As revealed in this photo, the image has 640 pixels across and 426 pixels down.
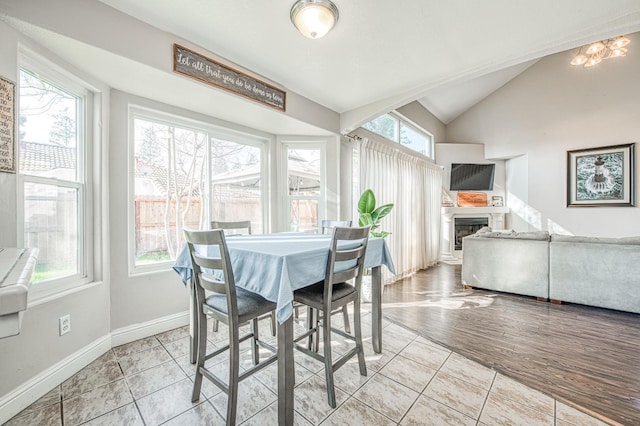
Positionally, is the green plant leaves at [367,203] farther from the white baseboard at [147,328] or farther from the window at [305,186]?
the white baseboard at [147,328]

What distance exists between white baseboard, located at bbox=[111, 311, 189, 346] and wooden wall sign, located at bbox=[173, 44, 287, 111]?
2208 mm

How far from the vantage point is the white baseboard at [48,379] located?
4.91 feet

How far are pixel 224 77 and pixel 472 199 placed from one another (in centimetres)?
587

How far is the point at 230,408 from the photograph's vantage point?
1373 millimetres

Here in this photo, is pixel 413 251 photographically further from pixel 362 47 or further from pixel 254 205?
pixel 362 47

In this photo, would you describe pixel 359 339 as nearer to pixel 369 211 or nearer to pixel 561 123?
pixel 369 211

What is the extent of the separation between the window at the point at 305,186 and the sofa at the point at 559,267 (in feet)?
7.57

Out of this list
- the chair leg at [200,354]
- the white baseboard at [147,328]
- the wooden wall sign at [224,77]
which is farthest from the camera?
the white baseboard at [147,328]

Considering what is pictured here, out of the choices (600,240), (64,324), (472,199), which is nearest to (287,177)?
(64,324)

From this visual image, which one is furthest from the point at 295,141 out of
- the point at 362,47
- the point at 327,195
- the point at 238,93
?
the point at 362,47

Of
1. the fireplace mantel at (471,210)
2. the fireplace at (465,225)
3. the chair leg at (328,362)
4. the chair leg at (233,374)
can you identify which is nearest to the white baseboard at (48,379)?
the chair leg at (233,374)

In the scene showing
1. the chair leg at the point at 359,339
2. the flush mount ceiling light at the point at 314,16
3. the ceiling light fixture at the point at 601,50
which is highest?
the ceiling light fixture at the point at 601,50

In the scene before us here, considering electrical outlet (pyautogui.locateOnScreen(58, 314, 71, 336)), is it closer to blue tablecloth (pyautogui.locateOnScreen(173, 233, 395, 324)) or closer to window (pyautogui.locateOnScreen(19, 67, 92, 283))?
window (pyautogui.locateOnScreen(19, 67, 92, 283))

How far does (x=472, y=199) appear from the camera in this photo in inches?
242
